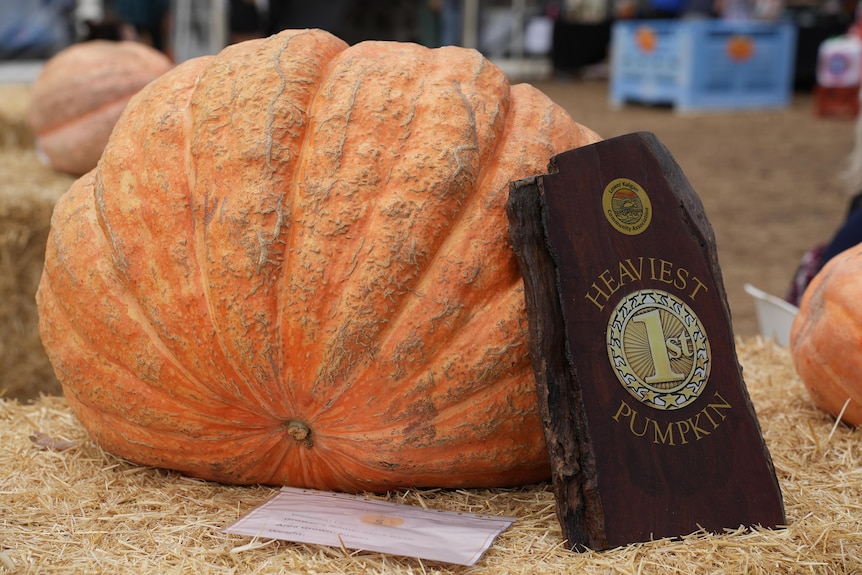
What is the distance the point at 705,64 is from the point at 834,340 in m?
11.5

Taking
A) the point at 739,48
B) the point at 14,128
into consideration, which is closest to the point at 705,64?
the point at 739,48

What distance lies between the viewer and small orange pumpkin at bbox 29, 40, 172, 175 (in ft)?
17.0

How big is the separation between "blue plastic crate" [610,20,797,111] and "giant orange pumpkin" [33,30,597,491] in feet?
37.9

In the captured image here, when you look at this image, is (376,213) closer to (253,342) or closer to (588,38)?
(253,342)

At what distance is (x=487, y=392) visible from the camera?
1.80 meters

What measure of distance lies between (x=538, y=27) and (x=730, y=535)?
56.0 feet

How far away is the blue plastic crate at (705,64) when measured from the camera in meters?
12.8

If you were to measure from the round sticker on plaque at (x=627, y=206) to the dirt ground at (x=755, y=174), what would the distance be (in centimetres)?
312

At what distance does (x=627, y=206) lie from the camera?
1815 mm

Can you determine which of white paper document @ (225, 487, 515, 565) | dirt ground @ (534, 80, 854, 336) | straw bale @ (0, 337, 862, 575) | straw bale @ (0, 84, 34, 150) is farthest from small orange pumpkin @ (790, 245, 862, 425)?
straw bale @ (0, 84, 34, 150)

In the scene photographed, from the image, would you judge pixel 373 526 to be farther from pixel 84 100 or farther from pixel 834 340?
pixel 84 100

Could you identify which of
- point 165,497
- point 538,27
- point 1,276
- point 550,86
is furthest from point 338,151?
point 538,27

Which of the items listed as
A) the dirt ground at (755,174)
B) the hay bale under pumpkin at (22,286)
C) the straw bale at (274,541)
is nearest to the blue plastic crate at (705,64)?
the dirt ground at (755,174)

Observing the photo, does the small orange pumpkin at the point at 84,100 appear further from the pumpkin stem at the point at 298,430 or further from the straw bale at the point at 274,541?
the pumpkin stem at the point at 298,430
